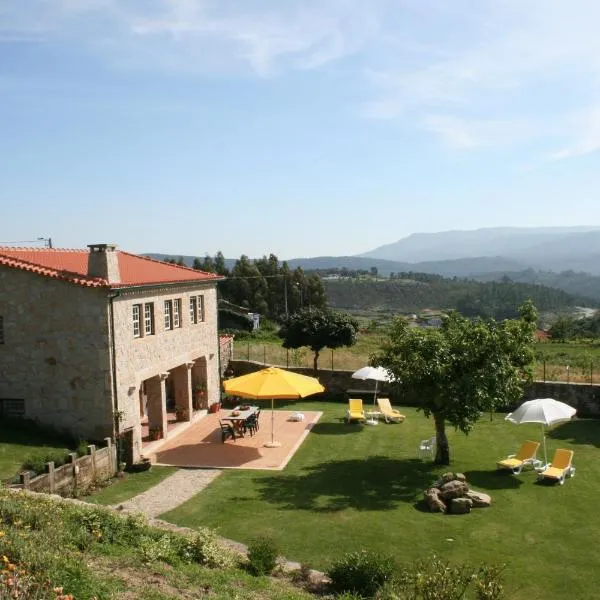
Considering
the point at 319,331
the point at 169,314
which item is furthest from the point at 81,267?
the point at 319,331

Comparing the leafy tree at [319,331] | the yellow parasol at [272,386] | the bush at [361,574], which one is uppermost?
the leafy tree at [319,331]

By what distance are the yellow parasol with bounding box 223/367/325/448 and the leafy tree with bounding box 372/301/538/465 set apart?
4058 mm

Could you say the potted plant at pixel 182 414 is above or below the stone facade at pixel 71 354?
below

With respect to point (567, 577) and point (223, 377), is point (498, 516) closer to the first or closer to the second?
point (567, 577)

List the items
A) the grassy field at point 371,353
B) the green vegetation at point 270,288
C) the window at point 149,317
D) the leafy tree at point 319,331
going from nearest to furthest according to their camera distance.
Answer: the window at point 149,317 < the grassy field at point 371,353 < the leafy tree at point 319,331 < the green vegetation at point 270,288

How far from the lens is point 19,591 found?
720cm

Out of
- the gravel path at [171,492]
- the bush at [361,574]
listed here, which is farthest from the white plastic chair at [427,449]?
the bush at [361,574]

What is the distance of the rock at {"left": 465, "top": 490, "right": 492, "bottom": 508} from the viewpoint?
50.1 feet

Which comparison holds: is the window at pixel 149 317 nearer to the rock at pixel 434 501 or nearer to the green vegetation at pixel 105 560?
the green vegetation at pixel 105 560

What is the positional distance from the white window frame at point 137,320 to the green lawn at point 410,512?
578 centimetres

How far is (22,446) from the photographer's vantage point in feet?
59.3

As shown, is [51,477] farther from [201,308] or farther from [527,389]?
[527,389]

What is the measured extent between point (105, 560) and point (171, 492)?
758cm

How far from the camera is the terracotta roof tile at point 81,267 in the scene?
62.4 feet
